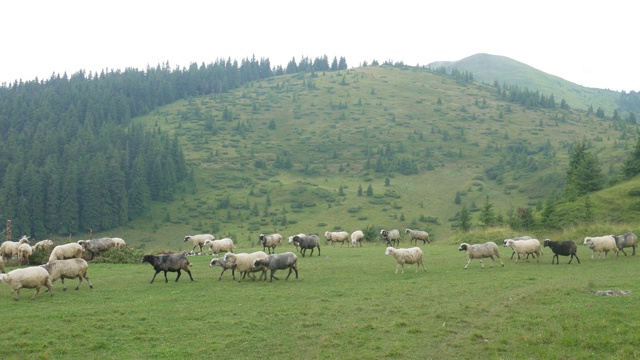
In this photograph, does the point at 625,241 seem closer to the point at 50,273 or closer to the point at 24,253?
the point at 50,273

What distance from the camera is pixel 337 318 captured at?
18719mm

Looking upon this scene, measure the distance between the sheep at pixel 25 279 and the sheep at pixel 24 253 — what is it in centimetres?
1456

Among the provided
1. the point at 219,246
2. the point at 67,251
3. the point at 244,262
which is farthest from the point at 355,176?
the point at 244,262

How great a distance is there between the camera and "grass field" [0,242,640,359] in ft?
49.8

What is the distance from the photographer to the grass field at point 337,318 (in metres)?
15.2

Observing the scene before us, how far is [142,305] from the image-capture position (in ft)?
67.4

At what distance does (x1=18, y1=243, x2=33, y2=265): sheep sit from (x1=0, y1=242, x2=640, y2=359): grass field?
11.0 meters

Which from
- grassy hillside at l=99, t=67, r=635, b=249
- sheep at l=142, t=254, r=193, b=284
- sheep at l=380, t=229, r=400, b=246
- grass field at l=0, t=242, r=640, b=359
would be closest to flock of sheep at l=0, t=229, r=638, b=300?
sheep at l=142, t=254, r=193, b=284

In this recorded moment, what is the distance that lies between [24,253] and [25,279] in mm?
15671

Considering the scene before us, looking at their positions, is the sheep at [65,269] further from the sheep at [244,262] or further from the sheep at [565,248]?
the sheep at [565,248]

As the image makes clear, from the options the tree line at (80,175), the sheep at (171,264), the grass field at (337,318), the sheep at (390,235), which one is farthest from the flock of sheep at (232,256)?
the tree line at (80,175)

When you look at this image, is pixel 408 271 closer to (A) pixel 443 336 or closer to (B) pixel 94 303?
(A) pixel 443 336

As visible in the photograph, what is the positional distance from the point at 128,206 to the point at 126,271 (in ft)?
325

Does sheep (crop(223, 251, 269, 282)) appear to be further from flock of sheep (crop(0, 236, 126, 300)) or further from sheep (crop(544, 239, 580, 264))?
sheep (crop(544, 239, 580, 264))
